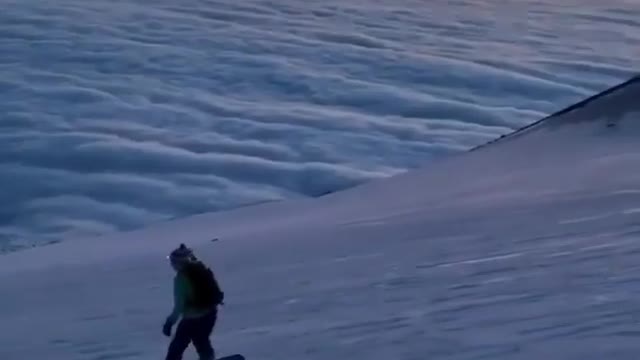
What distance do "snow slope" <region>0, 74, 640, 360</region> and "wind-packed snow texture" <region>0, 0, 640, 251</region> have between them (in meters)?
0.70

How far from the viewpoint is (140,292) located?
12.8 m

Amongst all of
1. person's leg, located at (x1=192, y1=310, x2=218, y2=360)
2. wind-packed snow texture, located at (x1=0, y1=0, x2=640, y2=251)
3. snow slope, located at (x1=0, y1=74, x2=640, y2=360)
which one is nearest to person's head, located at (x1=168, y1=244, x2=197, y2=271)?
person's leg, located at (x1=192, y1=310, x2=218, y2=360)

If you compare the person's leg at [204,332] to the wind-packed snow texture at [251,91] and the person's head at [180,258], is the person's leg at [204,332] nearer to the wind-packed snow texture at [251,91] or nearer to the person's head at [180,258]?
the person's head at [180,258]

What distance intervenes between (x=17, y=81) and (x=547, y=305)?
47.0 ft

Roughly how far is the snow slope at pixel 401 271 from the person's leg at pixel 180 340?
0.73 meters

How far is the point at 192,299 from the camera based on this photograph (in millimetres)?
7879

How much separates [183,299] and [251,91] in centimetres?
1463

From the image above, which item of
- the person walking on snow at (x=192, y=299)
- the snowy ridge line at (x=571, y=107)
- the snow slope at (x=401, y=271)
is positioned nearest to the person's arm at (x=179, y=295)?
the person walking on snow at (x=192, y=299)

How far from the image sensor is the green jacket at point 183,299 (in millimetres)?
7820

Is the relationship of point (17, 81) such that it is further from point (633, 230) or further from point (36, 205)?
point (633, 230)

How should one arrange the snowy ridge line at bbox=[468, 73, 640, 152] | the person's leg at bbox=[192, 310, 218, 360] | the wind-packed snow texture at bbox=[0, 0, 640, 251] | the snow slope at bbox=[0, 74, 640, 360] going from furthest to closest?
the snowy ridge line at bbox=[468, 73, 640, 152]
the wind-packed snow texture at bbox=[0, 0, 640, 251]
the snow slope at bbox=[0, 74, 640, 360]
the person's leg at bbox=[192, 310, 218, 360]

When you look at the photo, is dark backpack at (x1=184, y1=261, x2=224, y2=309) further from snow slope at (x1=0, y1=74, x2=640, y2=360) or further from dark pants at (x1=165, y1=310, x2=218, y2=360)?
snow slope at (x1=0, y1=74, x2=640, y2=360)

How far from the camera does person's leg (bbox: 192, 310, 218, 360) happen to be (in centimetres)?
→ 793

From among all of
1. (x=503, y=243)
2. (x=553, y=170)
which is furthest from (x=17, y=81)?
(x=503, y=243)
